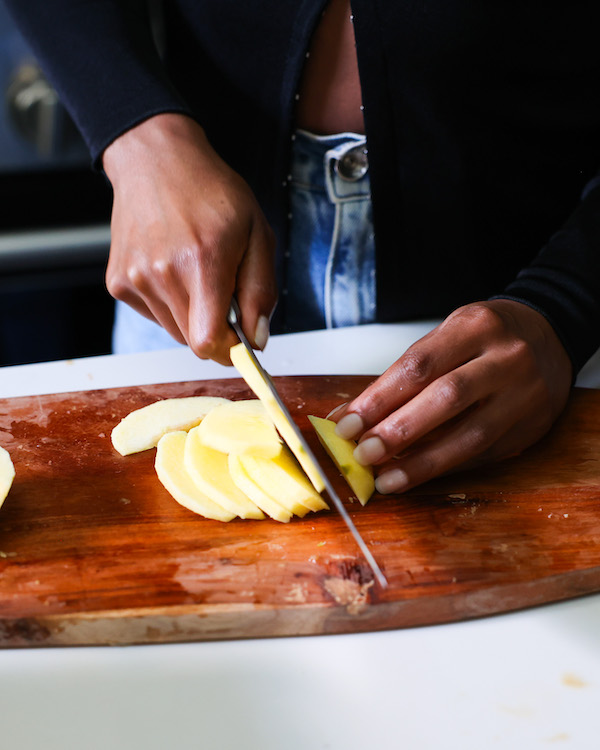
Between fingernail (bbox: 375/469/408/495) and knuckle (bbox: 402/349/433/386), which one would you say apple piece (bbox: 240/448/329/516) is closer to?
fingernail (bbox: 375/469/408/495)

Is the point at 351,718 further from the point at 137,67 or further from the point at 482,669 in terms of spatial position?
the point at 137,67

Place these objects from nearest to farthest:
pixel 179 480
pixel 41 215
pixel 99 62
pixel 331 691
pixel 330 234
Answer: pixel 331 691, pixel 179 480, pixel 99 62, pixel 330 234, pixel 41 215

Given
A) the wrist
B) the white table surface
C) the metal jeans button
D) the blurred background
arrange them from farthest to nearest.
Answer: the blurred background < the metal jeans button < the wrist < the white table surface

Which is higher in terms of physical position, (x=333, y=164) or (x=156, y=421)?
(x=333, y=164)

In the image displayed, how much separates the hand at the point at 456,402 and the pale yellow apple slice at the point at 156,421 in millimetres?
240

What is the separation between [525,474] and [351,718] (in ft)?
1.70

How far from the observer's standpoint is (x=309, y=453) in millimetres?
1014

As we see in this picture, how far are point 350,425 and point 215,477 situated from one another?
213 mm

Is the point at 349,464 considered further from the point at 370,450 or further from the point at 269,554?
the point at 269,554

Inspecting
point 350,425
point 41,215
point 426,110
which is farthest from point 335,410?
point 41,215

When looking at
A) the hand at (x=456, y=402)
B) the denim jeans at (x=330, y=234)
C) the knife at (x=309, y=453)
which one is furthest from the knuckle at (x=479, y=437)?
the denim jeans at (x=330, y=234)

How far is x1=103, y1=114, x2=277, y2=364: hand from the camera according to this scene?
1137 mm

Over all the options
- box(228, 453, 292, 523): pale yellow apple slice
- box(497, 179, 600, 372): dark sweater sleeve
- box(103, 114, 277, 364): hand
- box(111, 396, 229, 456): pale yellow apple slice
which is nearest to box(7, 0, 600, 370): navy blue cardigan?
box(497, 179, 600, 372): dark sweater sleeve

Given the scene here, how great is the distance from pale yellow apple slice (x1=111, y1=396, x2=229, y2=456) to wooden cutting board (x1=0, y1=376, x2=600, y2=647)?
28mm
